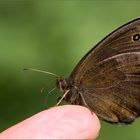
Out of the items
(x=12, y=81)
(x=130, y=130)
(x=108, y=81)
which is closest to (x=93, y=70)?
(x=108, y=81)

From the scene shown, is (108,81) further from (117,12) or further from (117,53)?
(117,12)

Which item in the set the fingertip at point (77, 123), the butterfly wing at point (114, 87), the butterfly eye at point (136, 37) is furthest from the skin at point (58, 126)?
the butterfly eye at point (136, 37)

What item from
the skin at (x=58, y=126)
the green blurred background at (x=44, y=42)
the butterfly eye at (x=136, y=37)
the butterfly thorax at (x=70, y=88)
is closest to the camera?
the skin at (x=58, y=126)

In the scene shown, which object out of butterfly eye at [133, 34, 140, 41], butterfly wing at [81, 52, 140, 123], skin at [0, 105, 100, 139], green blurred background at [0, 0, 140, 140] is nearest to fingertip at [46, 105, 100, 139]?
skin at [0, 105, 100, 139]

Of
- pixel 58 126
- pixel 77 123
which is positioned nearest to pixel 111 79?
pixel 77 123

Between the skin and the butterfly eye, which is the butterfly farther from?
the skin

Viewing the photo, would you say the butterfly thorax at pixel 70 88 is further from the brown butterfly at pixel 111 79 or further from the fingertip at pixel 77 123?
the fingertip at pixel 77 123

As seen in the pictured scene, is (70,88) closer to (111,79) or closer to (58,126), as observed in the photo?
(111,79)
